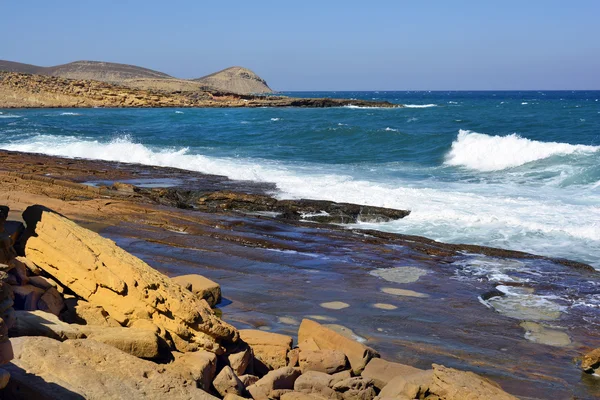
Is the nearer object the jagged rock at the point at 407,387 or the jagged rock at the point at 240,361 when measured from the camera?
the jagged rock at the point at 407,387

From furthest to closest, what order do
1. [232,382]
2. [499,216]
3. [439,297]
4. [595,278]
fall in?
[499,216] < [595,278] < [439,297] < [232,382]

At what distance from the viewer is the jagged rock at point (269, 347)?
625 centimetres

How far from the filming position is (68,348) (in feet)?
15.1

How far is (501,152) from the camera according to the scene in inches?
1093

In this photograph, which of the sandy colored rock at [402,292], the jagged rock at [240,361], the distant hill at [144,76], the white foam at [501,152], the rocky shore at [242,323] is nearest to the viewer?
the rocky shore at [242,323]

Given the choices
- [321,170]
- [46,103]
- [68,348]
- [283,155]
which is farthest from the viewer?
[46,103]

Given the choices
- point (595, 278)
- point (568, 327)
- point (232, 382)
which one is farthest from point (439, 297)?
point (232, 382)

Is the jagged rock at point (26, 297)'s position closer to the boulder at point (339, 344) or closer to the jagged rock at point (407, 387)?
the boulder at point (339, 344)

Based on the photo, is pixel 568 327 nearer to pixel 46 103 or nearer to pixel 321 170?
pixel 321 170

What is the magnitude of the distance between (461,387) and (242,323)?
277 centimetres

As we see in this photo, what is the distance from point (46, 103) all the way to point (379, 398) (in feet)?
233

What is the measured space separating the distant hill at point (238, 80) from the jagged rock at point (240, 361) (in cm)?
12655

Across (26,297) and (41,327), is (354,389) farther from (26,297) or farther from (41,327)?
(26,297)

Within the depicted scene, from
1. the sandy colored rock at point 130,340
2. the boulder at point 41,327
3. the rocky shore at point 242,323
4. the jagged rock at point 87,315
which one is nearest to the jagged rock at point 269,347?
the rocky shore at point 242,323
